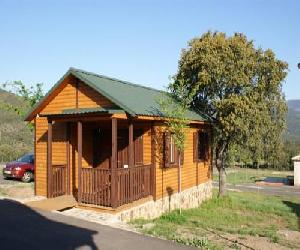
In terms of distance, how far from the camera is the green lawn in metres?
10.8

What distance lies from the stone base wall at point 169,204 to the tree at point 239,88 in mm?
3009

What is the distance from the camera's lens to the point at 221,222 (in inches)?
626

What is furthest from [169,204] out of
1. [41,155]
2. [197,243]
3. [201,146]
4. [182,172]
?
[197,243]

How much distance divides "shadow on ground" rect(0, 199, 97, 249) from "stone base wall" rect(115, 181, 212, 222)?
2328 millimetres

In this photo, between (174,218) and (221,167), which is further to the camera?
(221,167)

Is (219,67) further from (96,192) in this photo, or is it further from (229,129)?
(96,192)

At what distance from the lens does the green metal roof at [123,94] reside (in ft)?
43.4

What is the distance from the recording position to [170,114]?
49.4 feet

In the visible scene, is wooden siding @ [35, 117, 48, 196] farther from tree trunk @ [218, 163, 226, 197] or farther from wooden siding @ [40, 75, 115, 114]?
tree trunk @ [218, 163, 226, 197]

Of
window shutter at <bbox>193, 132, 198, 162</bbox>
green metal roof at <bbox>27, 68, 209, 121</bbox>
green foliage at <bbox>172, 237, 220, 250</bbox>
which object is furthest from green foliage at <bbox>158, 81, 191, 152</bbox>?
green foliage at <bbox>172, 237, 220, 250</bbox>

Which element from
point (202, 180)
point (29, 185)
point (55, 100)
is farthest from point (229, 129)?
point (29, 185)

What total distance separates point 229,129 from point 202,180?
288 cm

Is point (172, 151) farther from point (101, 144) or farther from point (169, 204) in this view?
point (101, 144)

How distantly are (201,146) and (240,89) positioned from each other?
3.40m
